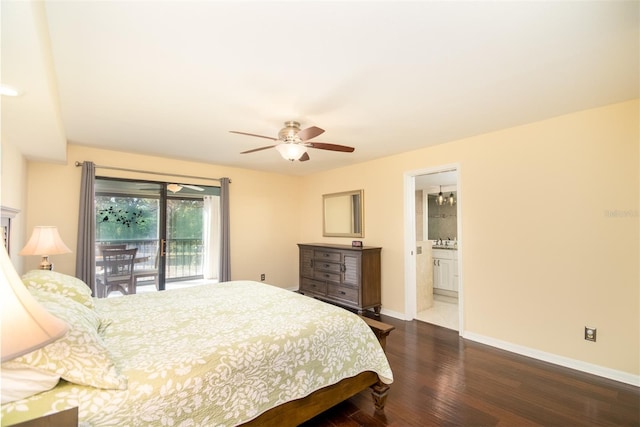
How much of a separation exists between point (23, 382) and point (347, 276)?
11.7 ft

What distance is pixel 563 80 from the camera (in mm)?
2086

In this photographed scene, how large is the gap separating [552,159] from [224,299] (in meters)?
3.46

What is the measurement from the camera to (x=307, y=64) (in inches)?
73.9

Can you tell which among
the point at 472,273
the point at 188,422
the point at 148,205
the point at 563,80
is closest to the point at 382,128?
the point at 563,80

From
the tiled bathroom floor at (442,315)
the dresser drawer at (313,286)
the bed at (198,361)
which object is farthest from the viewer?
the dresser drawer at (313,286)

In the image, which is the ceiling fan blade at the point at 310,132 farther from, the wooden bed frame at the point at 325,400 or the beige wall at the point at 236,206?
the beige wall at the point at 236,206

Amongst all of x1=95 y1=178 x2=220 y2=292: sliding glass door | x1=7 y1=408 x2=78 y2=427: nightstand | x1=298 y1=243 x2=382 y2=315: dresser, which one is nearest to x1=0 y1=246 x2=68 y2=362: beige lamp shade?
x1=7 y1=408 x2=78 y2=427: nightstand

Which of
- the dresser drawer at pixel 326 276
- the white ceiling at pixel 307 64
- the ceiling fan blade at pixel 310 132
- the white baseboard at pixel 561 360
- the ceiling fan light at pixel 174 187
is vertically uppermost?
the white ceiling at pixel 307 64

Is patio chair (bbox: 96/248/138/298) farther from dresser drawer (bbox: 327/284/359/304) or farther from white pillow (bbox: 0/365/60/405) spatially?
white pillow (bbox: 0/365/60/405)

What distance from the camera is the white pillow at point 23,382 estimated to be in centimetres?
107

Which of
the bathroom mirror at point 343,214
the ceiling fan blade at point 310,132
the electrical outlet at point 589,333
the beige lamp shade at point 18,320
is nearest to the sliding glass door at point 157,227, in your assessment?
the bathroom mirror at point 343,214

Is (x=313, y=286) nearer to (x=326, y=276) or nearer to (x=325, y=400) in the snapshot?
(x=326, y=276)

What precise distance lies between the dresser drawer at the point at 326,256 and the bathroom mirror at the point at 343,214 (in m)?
0.58

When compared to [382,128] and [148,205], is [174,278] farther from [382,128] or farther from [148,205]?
[382,128]
